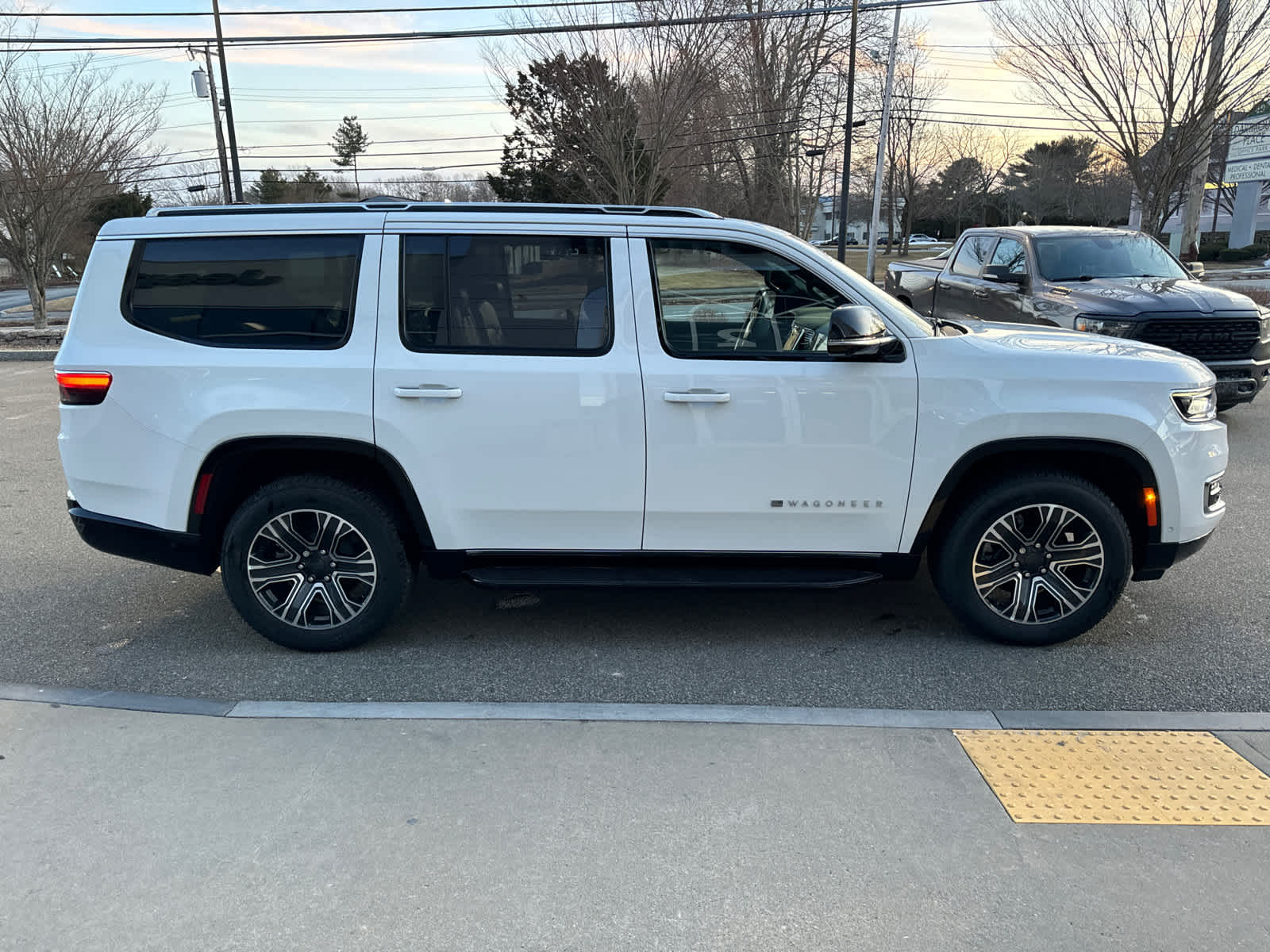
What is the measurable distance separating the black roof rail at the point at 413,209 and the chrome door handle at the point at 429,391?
81 centimetres

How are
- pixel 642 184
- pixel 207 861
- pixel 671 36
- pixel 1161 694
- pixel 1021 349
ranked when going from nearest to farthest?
pixel 207 861, pixel 1161 694, pixel 1021 349, pixel 671 36, pixel 642 184

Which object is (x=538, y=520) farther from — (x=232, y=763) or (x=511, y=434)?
(x=232, y=763)

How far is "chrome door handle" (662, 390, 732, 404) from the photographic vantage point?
386 cm

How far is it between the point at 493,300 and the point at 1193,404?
3.09 meters

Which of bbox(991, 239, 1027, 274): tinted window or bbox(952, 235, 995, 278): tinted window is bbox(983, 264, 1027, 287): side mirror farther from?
bbox(952, 235, 995, 278): tinted window

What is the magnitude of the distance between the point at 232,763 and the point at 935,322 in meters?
3.70

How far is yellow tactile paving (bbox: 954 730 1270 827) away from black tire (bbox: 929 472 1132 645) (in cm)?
77

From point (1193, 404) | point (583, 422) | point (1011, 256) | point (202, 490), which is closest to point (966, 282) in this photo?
Answer: point (1011, 256)

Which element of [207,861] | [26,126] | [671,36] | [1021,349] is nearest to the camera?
[207,861]

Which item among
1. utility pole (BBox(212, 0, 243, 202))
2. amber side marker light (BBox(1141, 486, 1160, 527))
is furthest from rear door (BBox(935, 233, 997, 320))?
utility pole (BBox(212, 0, 243, 202))

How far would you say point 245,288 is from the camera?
3.98 m

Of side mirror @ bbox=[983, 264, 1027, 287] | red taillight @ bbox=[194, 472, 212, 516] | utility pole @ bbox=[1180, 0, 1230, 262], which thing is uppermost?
utility pole @ bbox=[1180, 0, 1230, 262]

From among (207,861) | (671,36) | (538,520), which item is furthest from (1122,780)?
(671,36)

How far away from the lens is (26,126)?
656 inches
